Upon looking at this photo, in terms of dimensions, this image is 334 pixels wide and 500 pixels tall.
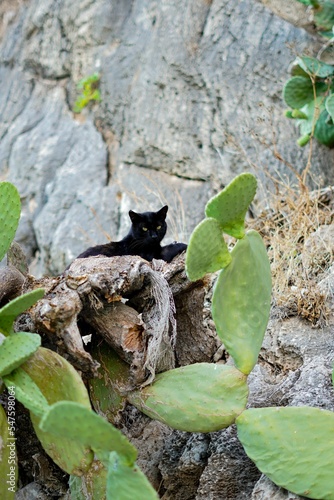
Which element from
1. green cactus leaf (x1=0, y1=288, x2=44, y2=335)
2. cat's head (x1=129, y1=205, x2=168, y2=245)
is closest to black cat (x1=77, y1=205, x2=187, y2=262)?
cat's head (x1=129, y1=205, x2=168, y2=245)

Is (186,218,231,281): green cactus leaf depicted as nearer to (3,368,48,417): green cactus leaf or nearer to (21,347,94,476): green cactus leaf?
(21,347,94,476): green cactus leaf

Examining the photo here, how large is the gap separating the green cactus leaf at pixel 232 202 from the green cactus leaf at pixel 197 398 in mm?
567

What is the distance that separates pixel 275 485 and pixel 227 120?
4179 millimetres

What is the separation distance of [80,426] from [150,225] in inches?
109

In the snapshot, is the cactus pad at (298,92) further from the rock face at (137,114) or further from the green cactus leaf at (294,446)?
the green cactus leaf at (294,446)

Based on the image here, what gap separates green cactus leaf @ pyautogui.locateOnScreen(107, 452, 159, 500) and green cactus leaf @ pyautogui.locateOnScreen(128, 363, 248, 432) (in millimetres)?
453

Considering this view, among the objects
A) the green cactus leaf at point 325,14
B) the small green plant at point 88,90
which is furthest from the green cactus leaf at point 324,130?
the small green plant at point 88,90

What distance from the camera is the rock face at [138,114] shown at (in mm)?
6152

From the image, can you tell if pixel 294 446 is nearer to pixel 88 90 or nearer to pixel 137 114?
pixel 137 114

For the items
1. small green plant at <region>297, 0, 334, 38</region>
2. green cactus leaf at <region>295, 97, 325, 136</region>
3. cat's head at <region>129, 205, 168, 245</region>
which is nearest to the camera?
cat's head at <region>129, 205, 168, 245</region>

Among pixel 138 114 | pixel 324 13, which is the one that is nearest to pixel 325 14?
pixel 324 13

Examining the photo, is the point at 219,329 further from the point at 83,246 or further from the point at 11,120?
the point at 11,120

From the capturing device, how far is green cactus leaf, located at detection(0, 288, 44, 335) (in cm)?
247

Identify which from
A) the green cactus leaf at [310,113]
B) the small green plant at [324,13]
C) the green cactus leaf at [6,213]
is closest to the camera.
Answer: the green cactus leaf at [6,213]
